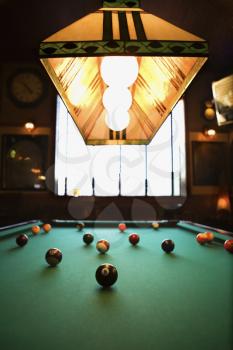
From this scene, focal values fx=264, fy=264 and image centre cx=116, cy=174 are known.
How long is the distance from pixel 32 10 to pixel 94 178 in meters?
→ 3.69

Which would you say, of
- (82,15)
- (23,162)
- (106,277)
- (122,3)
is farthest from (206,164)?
(106,277)

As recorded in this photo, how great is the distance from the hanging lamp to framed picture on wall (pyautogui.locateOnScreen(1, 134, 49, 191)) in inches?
122

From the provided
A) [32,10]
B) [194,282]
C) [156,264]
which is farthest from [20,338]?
[32,10]

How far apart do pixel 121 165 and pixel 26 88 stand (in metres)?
2.98

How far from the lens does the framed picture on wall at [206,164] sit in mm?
6430

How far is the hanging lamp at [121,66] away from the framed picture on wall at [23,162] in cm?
309

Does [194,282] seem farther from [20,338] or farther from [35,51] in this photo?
[35,51]

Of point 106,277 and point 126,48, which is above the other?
point 126,48

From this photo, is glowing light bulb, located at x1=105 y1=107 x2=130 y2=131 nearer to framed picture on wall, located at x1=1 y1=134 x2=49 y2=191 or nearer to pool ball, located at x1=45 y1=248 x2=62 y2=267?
pool ball, located at x1=45 y1=248 x2=62 y2=267

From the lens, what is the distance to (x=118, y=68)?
2096 millimetres

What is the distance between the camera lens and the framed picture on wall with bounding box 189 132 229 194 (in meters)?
6.43

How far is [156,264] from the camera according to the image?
1541mm

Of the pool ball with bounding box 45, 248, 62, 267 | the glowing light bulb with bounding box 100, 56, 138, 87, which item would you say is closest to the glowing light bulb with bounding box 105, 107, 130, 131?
the glowing light bulb with bounding box 100, 56, 138, 87

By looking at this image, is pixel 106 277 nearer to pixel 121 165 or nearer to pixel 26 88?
pixel 121 165
